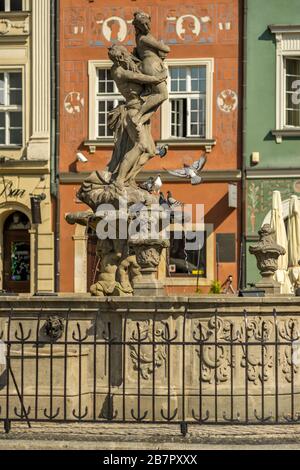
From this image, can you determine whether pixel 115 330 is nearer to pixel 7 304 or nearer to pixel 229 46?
pixel 7 304

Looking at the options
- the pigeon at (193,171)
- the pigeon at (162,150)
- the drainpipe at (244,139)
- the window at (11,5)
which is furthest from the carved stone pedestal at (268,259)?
the window at (11,5)

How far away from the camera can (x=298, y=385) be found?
12.2 m

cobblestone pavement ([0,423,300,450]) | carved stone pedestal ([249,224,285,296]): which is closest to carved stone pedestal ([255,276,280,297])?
carved stone pedestal ([249,224,285,296])

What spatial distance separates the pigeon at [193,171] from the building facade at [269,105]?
926mm

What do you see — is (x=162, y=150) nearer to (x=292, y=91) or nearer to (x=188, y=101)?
(x=188, y=101)

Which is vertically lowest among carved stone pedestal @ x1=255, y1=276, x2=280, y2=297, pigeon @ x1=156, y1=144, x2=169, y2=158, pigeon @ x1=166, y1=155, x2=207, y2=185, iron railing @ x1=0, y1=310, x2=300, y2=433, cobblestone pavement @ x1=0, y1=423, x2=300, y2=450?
cobblestone pavement @ x1=0, y1=423, x2=300, y2=450

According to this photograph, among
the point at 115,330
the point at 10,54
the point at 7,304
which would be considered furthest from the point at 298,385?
the point at 10,54

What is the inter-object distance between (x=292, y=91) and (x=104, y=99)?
13.3 feet

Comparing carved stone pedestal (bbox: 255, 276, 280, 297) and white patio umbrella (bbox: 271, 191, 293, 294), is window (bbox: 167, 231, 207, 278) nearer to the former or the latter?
white patio umbrella (bbox: 271, 191, 293, 294)

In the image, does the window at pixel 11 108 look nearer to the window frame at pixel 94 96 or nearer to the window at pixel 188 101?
the window frame at pixel 94 96

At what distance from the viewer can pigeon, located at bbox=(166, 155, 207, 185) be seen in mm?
27688

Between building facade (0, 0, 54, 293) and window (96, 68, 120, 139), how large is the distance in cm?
108

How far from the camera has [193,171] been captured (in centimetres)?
2769

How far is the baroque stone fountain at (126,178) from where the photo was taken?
14.2 meters
